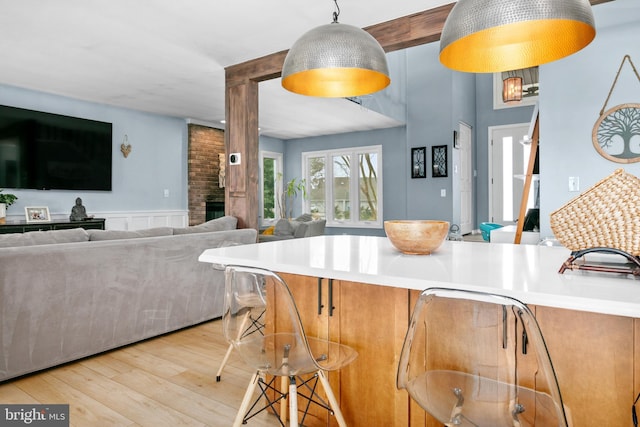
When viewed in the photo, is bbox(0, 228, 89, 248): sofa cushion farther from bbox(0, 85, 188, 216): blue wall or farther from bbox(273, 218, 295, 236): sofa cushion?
bbox(0, 85, 188, 216): blue wall

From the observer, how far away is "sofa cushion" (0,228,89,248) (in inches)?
91.6

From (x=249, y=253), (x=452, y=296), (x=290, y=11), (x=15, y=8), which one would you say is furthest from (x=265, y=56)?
A: (x=452, y=296)

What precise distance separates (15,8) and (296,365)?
11.4 feet

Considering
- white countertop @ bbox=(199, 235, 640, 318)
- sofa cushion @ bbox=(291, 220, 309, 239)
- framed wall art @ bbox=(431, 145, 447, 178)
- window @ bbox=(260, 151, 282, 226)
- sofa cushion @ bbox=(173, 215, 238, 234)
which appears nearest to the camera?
white countertop @ bbox=(199, 235, 640, 318)

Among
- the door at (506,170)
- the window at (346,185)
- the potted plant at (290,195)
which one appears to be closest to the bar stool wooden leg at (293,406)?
the window at (346,185)

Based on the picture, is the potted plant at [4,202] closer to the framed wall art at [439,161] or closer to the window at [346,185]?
the window at [346,185]

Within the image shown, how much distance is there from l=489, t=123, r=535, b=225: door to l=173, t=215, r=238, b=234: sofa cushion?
5.57 meters

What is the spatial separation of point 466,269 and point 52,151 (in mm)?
5847

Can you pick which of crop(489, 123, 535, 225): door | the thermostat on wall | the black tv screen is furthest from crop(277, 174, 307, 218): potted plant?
the thermostat on wall

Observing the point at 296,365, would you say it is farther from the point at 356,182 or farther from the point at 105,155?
the point at 356,182

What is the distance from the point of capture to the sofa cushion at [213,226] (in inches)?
128

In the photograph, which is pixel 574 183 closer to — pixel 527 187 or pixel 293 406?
pixel 527 187

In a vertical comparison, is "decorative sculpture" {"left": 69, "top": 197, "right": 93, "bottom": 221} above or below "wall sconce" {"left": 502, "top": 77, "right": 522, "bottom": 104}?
below

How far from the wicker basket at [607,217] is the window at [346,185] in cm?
676
